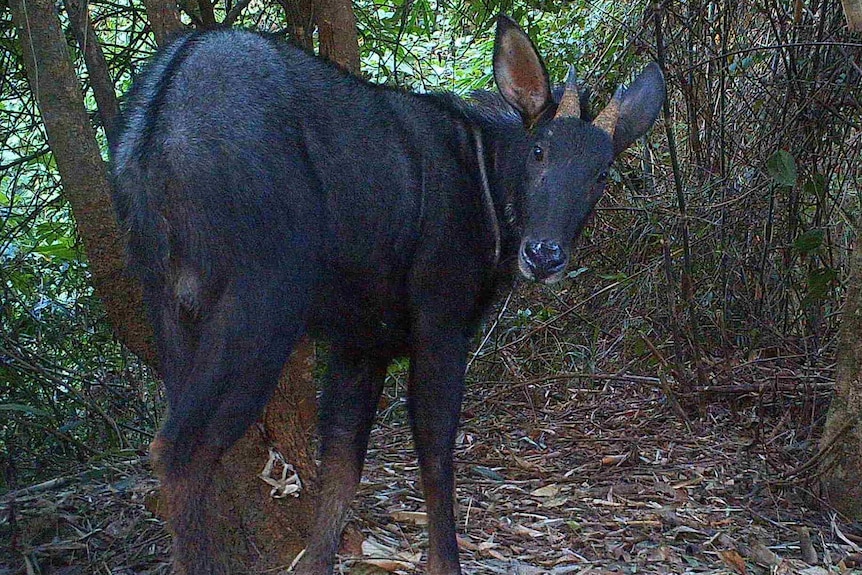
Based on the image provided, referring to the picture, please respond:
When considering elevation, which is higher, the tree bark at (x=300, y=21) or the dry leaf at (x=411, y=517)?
the tree bark at (x=300, y=21)

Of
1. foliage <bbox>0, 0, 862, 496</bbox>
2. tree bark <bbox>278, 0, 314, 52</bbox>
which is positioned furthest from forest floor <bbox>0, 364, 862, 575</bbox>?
tree bark <bbox>278, 0, 314, 52</bbox>

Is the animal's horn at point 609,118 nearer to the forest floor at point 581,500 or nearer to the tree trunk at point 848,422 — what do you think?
the tree trunk at point 848,422

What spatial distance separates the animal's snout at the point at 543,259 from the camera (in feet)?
A: 11.2

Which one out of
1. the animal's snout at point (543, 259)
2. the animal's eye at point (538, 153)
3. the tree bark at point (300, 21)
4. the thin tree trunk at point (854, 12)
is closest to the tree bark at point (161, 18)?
the tree bark at point (300, 21)

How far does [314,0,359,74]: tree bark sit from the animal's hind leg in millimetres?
1449

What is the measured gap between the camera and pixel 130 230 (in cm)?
300

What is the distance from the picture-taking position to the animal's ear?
3.63 meters

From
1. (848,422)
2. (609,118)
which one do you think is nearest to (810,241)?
(848,422)

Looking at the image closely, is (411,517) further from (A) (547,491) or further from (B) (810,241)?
(B) (810,241)

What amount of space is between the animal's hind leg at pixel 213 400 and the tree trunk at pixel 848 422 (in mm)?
2503

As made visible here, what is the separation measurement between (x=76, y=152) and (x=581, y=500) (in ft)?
8.63

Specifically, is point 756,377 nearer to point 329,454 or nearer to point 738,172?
point 738,172

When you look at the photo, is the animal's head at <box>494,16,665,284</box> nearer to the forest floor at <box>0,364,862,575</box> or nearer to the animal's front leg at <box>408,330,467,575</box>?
the animal's front leg at <box>408,330,467,575</box>

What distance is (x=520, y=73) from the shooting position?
376 cm
